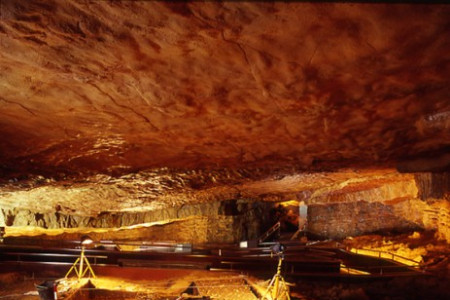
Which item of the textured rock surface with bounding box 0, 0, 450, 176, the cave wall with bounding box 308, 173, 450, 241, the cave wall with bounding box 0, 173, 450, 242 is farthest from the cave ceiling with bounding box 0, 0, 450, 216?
the cave wall with bounding box 0, 173, 450, 242

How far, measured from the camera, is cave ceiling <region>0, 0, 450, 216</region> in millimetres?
2580

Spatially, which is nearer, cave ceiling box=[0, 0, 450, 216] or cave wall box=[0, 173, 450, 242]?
cave ceiling box=[0, 0, 450, 216]

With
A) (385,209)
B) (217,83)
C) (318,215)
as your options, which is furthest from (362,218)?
(217,83)

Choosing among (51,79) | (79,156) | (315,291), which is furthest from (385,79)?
(79,156)

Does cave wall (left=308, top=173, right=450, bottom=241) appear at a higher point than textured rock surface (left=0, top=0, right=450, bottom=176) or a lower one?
lower

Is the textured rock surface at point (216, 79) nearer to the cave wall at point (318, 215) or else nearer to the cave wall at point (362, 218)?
the cave wall at point (318, 215)

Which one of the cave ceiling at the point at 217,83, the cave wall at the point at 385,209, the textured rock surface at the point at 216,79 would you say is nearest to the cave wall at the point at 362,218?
Result: the cave wall at the point at 385,209

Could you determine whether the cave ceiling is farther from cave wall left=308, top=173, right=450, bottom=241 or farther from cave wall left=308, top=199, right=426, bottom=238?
cave wall left=308, top=199, right=426, bottom=238

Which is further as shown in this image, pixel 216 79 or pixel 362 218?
pixel 362 218

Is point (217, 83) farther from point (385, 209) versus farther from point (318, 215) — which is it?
point (318, 215)

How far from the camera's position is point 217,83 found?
3.71 metres

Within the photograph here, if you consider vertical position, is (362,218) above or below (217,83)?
below

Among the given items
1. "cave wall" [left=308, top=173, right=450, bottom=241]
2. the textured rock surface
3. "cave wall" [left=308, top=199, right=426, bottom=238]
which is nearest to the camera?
the textured rock surface

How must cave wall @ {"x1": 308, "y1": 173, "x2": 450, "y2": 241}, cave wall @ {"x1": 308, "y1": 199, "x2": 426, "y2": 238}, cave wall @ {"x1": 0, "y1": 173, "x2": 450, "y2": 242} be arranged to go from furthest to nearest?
cave wall @ {"x1": 308, "y1": 199, "x2": 426, "y2": 238} → cave wall @ {"x1": 0, "y1": 173, "x2": 450, "y2": 242} → cave wall @ {"x1": 308, "y1": 173, "x2": 450, "y2": 241}
